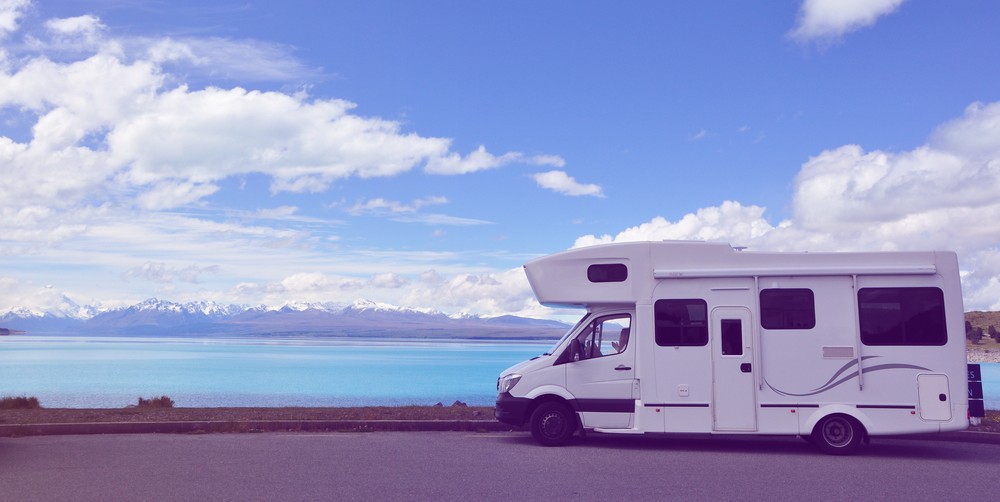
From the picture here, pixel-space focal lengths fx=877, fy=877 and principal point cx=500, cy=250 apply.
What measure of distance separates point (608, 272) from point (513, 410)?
263 cm

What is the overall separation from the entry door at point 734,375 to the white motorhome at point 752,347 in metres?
0.01

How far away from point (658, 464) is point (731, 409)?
6.20 ft

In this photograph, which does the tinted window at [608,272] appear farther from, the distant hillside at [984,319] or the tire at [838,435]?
the distant hillside at [984,319]

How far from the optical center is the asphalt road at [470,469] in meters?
9.53

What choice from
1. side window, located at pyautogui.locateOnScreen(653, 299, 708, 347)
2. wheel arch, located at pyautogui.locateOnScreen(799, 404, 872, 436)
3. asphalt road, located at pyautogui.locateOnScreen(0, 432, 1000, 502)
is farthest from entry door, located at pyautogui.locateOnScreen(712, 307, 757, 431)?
wheel arch, located at pyautogui.locateOnScreen(799, 404, 872, 436)

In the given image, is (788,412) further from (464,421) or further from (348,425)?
(348,425)

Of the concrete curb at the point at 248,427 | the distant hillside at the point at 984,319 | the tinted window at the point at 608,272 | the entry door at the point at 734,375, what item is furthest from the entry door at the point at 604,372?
the distant hillside at the point at 984,319

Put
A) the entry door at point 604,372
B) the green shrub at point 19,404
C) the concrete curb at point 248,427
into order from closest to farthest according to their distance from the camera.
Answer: the entry door at point 604,372
the concrete curb at point 248,427
the green shrub at point 19,404

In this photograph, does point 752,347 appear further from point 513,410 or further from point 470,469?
point 470,469

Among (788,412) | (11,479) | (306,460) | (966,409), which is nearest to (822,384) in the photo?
(788,412)

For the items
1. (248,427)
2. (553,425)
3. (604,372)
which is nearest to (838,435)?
(604,372)

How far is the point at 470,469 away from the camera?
1103 cm

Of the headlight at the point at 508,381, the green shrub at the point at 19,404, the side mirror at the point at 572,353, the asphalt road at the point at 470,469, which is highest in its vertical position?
the side mirror at the point at 572,353

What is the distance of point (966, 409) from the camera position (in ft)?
41.0
